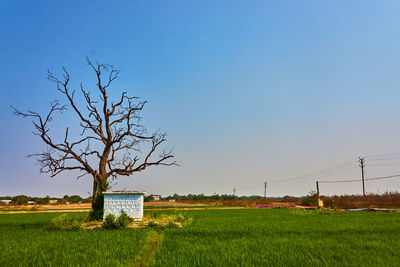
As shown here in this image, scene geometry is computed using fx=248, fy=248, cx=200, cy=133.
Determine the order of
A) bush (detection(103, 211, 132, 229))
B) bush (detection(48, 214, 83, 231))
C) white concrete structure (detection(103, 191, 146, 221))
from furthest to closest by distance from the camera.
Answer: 1. white concrete structure (detection(103, 191, 146, 221))
2. bush (detection(103, 211, 132, 229))
3. bush (detection(48, 214, 83, 231))

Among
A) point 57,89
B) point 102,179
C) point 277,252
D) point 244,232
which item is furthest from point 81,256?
point 57,89

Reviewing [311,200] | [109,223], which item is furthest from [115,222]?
[311,200]

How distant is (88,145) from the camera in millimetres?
15859

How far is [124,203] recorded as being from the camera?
14039 millimetres

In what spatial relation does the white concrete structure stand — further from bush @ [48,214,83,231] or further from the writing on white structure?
bush @ [48,214,83,231]

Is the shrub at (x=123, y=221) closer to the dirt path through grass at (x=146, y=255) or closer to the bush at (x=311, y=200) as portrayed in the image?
the dirt path through grass at (x=146, y=255)

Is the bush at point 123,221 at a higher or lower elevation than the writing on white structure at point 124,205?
lower

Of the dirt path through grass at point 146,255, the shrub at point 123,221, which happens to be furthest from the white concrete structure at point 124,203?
the dirt path through grass at point 146,255

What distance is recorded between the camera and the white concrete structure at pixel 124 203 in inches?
547

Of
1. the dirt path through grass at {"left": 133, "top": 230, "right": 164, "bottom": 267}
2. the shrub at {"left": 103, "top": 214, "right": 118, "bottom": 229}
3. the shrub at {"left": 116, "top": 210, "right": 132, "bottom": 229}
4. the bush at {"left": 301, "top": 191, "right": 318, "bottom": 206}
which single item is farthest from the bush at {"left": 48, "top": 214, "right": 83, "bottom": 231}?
the bush at {"left": 301, "top": 191, "right": 318, "bottom": 206}

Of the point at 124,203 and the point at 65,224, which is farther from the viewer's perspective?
the point at 124,203

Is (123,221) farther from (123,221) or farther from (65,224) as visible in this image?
(65,224)

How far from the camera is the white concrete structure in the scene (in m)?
13.9

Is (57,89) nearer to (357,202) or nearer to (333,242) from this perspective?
(333,242)
